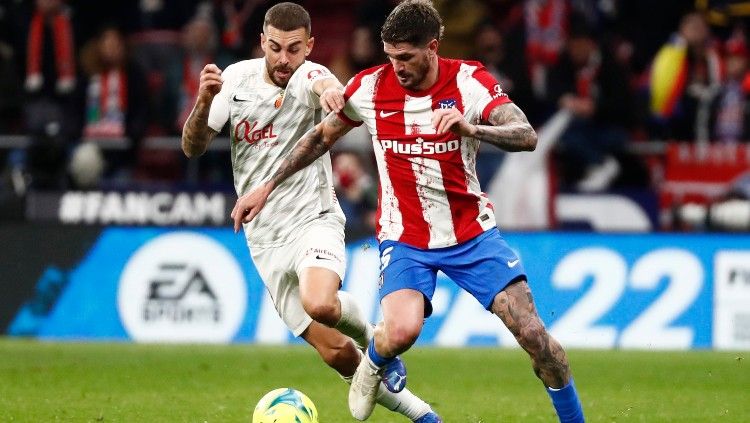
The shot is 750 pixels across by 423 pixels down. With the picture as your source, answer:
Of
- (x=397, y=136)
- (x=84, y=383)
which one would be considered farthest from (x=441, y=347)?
(x=397, y=136)

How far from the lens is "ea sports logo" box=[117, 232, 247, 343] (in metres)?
14.3

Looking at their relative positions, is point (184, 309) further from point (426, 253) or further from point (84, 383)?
point (426, 253)

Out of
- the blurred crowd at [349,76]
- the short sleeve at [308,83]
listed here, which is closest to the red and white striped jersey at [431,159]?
the short sleeve at [308,83]

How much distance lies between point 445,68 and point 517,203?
8.27 m

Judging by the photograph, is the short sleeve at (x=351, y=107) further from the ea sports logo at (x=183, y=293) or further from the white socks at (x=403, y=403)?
the ea sports logo at (x=183, y=293)

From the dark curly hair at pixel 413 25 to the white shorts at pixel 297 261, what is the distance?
1453 millimetres

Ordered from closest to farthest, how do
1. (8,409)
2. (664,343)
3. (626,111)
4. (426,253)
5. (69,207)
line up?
(426,253) → (8,409) → (664,343) → (69,207) → (626,111)

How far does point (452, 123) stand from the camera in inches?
282

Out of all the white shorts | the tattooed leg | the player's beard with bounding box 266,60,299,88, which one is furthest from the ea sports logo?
the tattooed leg

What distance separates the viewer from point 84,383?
11.1 metres

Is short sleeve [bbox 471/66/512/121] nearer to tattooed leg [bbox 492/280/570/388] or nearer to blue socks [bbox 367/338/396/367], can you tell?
tattooed leg [bbox 492/280/570/388]

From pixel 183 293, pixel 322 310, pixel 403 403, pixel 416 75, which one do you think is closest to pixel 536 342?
pixel 403 403

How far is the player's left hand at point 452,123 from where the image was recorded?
7156 millimetres

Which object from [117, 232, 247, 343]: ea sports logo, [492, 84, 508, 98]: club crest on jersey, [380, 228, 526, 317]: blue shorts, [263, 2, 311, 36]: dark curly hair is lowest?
[117, 232, 247, 343]: ea sports logo
